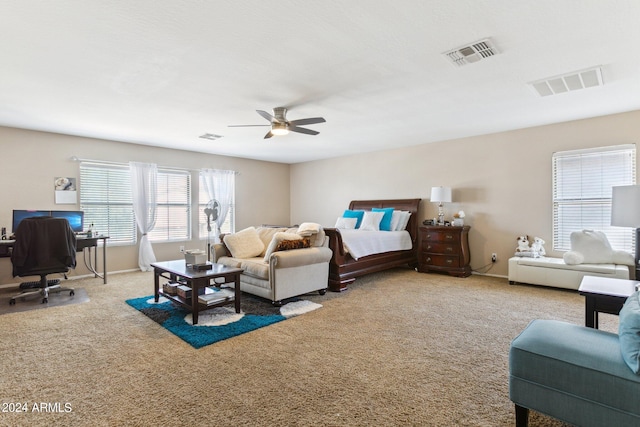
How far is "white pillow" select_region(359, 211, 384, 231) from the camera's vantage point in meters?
→ 6.02

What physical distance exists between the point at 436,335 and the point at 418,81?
2.47 metres

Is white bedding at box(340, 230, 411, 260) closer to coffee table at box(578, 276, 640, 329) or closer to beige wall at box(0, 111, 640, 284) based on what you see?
beige wall at box(0, 111, 640, 284)

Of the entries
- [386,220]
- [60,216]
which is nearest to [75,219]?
[60,216]

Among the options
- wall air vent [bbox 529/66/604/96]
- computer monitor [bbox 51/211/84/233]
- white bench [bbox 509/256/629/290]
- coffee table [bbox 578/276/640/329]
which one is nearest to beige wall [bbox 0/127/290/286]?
computer monitor [bbox 51/211/84/233]

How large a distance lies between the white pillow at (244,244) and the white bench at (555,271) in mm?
3823

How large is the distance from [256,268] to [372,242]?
210 cm

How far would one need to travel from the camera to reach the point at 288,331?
9.71ft

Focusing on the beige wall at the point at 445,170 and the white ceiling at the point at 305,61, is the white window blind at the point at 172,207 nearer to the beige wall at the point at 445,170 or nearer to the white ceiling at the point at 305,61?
the beige wall at the point at 445,170

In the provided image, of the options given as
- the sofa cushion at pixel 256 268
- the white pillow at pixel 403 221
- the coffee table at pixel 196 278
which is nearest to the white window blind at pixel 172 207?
the coffee table at pixel 196 278

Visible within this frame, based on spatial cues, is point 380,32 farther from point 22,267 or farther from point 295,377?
point 22,267

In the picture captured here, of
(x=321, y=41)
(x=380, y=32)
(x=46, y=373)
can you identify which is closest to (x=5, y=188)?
(x=46, y=373)

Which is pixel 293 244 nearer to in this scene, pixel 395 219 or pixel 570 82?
pixel 395 219

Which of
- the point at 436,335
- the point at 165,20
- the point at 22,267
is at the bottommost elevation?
the point at 436,335

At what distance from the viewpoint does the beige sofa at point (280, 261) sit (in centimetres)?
363
